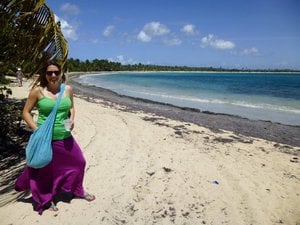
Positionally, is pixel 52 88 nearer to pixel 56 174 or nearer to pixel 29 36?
pixel 56 174

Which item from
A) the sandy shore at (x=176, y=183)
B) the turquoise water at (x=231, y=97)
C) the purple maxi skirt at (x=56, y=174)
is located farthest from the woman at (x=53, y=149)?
the turquoise water at (x=231, y=97)

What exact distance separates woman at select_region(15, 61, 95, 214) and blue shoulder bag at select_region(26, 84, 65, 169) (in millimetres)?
61

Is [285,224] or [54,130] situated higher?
[54,130]

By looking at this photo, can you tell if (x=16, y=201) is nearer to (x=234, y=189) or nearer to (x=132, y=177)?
(x=132, y=177)

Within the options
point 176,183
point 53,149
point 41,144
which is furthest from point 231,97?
point 41,144

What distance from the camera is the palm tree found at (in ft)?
13.6

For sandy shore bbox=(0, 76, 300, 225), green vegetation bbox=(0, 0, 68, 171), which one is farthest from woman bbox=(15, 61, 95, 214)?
green vegetation bbox=(0, 0, 68, 171)

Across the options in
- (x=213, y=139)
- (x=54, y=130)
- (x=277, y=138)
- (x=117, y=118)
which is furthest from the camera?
(x=117, y=118)

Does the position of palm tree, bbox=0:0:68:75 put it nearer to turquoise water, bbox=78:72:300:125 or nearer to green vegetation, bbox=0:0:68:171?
green vegetation, bbox=0:0:68:171

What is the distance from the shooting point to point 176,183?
5.07 metres

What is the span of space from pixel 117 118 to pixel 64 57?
6698 mm

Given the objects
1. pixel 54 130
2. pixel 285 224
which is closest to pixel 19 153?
pixel 54 130

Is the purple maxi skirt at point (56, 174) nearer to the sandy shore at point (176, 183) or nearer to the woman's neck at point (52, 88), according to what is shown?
the sandy shore at point (176, 183)

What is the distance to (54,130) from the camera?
3.51 meters
